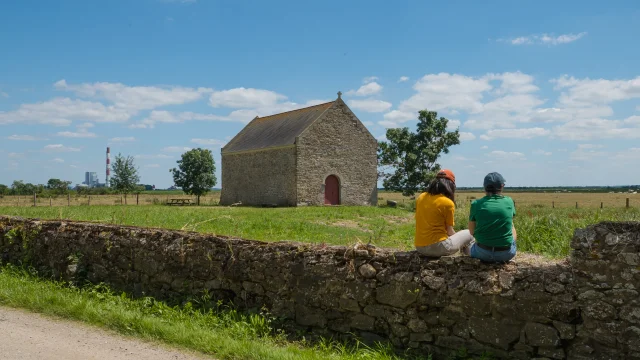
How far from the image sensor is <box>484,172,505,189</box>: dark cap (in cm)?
527

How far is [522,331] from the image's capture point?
481 centimetres

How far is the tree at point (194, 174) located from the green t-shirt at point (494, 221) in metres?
46.6

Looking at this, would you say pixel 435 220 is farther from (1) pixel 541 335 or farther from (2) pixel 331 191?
(2) pixel 331 191

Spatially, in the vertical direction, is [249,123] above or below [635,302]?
above

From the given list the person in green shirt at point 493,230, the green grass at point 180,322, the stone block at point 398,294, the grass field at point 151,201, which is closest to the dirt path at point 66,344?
the green grass at point 180,322

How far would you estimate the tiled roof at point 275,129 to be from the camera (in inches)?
1383

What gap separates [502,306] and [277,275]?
2870 mm

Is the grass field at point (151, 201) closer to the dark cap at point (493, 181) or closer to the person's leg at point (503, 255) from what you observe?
the dark cap at point (493, 181)

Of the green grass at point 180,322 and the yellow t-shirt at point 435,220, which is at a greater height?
the yellow t-shirt at point 435,220

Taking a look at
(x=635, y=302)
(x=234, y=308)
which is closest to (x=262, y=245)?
(x=234, y=308)

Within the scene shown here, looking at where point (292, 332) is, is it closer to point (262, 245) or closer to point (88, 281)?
point (262, 245)

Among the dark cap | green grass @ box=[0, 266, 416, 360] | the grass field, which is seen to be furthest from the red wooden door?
the dark cap

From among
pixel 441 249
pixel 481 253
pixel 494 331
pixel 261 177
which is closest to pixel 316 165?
pixel 261 177

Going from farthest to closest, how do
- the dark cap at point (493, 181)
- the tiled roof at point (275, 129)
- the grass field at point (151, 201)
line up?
the grass field at point (151, 201) → the tiled roof at point (275, 129) → the dark cap at point (493, 181)
